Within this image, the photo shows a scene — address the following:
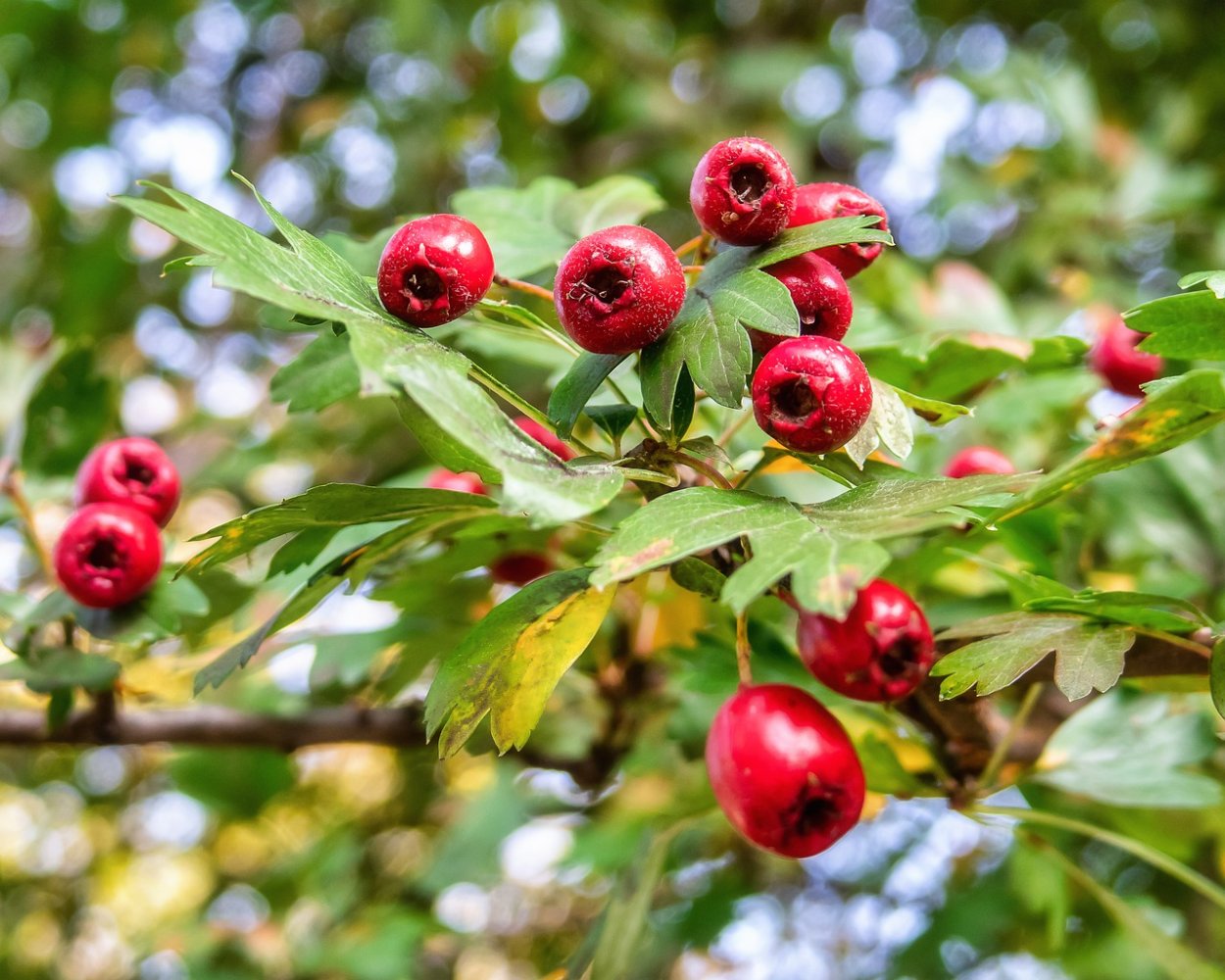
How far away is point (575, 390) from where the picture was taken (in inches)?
33.2

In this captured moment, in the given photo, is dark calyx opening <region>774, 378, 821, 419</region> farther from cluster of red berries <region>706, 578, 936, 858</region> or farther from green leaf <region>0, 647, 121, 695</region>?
green leaf <region>0, 647, 121, 695</region>

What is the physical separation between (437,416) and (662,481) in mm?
230

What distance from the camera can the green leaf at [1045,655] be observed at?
2.55 feet

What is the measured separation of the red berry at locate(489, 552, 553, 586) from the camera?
4.16 ft

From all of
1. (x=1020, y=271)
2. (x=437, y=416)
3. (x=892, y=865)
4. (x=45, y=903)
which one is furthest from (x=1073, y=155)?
(x=45, y=903)

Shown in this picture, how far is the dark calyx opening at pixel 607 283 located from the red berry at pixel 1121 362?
2.82 ft

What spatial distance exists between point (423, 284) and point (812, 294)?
30 centimetres

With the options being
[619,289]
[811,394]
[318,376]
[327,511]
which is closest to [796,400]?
[811,394]

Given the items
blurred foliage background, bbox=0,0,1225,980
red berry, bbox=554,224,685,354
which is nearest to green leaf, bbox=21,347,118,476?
blurred foliage background, bbox=0,0,1225,980

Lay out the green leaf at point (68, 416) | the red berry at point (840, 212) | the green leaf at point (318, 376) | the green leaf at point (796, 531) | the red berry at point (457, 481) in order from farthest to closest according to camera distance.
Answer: the green leaf at point (68, 416) < the red berry at point (457, 481) < the green leaf at point (318, 376) < the red berry at point (840, 212) < the green leaf at point (796, 531)

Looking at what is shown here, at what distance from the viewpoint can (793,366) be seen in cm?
76

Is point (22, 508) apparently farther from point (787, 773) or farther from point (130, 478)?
point (787, 773)

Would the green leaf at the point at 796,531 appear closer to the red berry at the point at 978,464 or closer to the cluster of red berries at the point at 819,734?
the cluster of red berries at the point at 819,734

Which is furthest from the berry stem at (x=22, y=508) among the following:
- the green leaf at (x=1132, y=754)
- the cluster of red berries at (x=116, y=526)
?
the green leaf at (x=1132, y=754)
